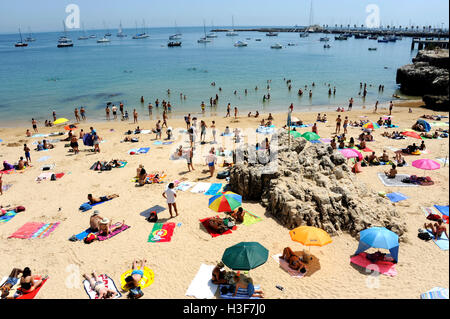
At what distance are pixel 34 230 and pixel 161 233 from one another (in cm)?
464

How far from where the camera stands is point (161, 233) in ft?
33.2

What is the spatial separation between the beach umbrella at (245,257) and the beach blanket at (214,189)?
5042 mm

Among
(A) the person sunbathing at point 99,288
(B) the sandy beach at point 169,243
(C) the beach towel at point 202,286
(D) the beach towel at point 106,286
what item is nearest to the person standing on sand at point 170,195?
(B) the sandy beach at point 169,243

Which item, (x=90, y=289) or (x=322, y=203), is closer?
(x=90, y=289)

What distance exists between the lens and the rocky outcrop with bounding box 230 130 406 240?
32.8 feet

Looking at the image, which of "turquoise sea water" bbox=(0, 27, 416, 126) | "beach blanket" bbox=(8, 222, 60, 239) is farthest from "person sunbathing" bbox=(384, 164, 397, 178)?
"turquoise sea water" bbox=(0, 27, 416, 126)

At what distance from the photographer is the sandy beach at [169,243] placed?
7816mm

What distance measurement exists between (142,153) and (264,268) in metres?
12.1

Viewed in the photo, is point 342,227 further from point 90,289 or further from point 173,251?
point 90,289

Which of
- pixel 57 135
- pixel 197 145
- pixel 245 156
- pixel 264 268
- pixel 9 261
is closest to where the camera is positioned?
pixel 264 268

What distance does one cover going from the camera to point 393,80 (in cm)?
4934

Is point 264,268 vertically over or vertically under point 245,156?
under

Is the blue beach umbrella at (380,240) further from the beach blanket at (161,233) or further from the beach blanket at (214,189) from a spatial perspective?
the beach blanket at (214,189)

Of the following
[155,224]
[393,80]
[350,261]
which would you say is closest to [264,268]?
[350,261]
